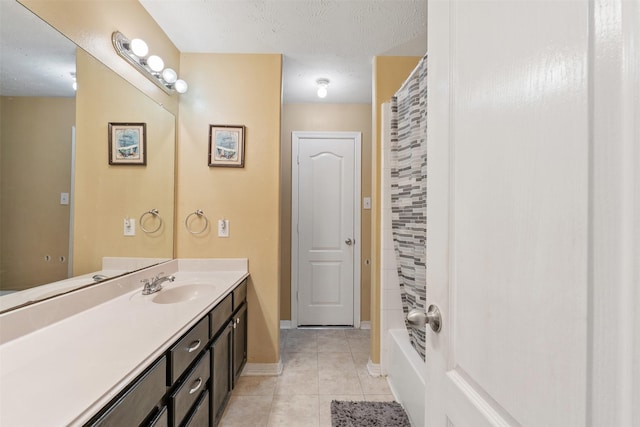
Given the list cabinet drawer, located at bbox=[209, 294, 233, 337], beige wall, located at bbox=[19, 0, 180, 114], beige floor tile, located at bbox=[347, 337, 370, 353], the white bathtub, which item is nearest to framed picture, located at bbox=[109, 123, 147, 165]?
beige wall, located at bbox=[19, 0, 180, 114]

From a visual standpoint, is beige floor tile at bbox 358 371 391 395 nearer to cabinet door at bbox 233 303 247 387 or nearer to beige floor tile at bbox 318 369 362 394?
beige floor tile at bbox 318 369 362 394

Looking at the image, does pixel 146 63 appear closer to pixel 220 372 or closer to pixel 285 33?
pixel 285 33

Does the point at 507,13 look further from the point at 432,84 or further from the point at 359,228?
the point at 359,228

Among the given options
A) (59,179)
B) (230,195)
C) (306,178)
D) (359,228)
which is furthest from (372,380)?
(59,179)

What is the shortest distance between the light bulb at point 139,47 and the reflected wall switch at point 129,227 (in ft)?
3.18

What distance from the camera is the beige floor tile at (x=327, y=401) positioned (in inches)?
64.3

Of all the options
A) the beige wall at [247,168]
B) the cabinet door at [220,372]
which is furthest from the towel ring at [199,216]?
the cabinet door at [220,372]

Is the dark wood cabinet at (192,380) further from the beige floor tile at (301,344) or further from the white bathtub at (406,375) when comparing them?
the white bathtub at (406,375)

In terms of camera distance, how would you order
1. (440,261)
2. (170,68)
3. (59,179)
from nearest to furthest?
(440,261), (59,179), (170,68)

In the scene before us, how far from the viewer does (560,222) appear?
36 cm

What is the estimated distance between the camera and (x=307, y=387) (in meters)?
1.96

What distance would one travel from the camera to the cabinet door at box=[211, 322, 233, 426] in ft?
4.66

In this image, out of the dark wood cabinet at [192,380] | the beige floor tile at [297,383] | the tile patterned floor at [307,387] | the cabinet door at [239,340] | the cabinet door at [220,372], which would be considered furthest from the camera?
the beige floor tile at [297,383]

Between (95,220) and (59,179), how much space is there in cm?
29
